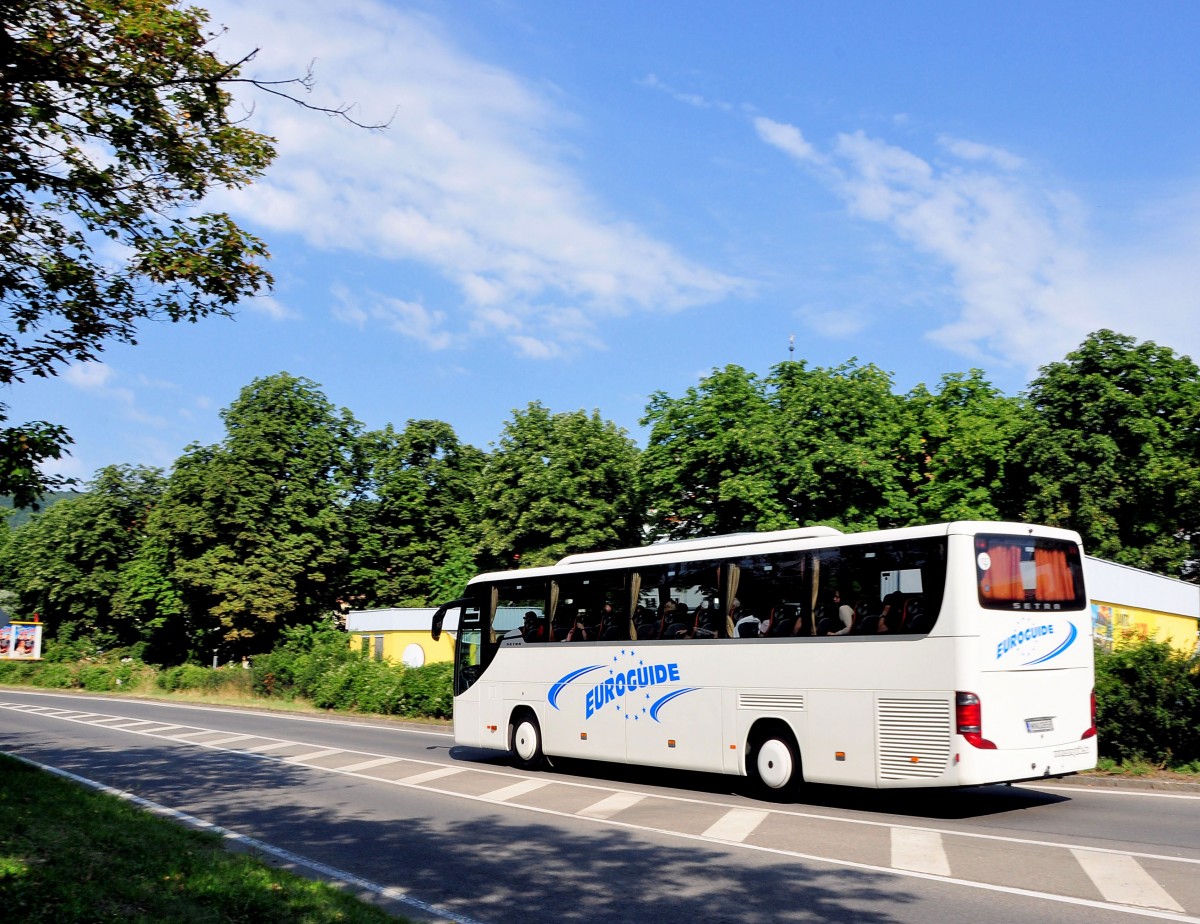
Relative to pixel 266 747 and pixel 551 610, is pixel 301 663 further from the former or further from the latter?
pixel 551 610

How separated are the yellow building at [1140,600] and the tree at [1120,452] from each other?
5400 mm

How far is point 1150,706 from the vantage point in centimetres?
1568

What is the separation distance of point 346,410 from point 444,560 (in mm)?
9610

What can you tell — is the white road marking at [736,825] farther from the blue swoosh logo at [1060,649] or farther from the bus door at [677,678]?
the blue swoosh logo at [1060,649]

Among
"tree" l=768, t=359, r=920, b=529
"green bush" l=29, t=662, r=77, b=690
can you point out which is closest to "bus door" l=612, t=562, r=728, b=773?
"tree" l=768, t=359, r=920, b=529

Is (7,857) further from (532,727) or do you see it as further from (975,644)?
(532,727)

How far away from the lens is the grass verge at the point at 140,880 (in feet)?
24.1

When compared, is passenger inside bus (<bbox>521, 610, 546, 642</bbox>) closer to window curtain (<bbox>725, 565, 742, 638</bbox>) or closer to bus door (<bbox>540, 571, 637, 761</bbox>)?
bus door (<bbox>540, 571, 637, 761</bbox>)

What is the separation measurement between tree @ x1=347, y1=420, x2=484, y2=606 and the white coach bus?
132 feet

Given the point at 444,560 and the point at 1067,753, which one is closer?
the point at 1067,753

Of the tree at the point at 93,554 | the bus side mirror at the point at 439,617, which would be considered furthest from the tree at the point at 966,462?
the tree at the point at 93,554

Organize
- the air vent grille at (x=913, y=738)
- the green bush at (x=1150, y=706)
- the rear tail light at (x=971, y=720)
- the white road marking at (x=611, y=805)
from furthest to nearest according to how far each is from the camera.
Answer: the green bush at (x=1150, y=706)
the white road marking at (x=611, y=805)
the air vent grille at (x=913, y=738)
the rear tail light at (x=971, y=720)

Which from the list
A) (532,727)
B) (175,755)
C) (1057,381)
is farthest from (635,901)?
(1057,381)

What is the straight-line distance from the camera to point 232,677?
4406cm
